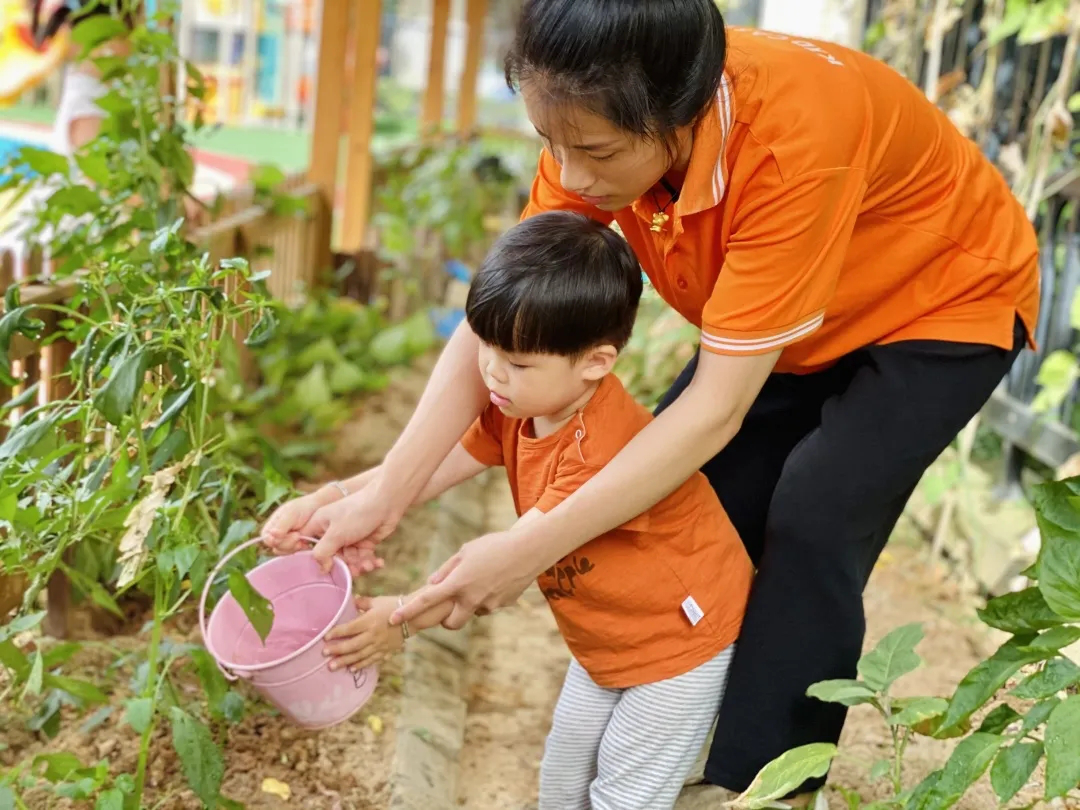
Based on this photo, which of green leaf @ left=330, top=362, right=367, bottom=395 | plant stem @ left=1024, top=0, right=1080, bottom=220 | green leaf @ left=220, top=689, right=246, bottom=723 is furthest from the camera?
green leaf @ left=330, top=362, right=367, bottom=395

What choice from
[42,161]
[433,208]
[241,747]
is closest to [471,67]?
[433,208]

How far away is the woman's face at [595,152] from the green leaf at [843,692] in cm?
78

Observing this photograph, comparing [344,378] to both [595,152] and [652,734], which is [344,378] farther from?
[595,152]

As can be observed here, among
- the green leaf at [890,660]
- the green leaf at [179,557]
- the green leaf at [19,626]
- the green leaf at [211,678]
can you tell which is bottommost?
the green leaf at [211,678]

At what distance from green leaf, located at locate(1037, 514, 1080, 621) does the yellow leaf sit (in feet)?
4.33

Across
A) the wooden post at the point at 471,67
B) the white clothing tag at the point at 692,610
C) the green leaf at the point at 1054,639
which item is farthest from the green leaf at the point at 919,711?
the wooden post at the point at 471,67

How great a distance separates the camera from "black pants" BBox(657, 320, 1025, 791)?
1.87 m

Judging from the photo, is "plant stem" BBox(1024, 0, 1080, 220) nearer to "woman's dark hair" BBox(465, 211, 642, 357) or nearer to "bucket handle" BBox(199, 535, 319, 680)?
"woman's dark hair" BBox(465, 211, 642, 357)

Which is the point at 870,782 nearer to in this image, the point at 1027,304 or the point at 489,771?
the point at 489,771

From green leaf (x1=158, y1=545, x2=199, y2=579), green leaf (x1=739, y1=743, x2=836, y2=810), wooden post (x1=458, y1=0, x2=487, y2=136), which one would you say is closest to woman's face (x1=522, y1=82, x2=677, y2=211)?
green leaf (x1=158, y1=545, x2=199, y2=579)

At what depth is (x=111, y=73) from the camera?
2711mm

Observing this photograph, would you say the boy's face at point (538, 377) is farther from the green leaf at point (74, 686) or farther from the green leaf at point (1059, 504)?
the green leaf at point (74, 686)

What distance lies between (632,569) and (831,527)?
1.01 feet

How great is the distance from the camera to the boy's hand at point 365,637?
1868mm
